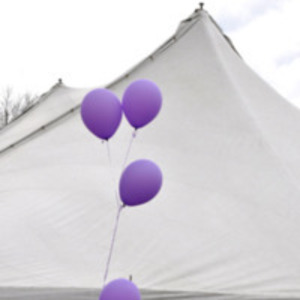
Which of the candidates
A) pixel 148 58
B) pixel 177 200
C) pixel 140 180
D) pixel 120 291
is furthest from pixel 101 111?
pixel 148 58

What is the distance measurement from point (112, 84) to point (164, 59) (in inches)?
19.7

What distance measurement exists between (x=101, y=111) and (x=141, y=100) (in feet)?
0.67

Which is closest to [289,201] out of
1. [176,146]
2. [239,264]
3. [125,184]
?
[239,264]

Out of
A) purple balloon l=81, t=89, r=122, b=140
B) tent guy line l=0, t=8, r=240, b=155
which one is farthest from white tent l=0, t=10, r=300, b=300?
purple balloon l=81, t=89, r=122, b=140

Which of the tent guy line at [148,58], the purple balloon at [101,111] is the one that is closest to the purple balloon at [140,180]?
the purple balloon at [101,111]

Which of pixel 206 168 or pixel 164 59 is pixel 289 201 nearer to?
pixel 206 168

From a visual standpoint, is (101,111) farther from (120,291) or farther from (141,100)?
(120,291)

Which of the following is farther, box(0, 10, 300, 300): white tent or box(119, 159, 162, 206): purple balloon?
box(0, 10, 300, 300): white tent

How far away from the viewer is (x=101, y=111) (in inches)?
94.3

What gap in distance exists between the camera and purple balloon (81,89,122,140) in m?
2.39

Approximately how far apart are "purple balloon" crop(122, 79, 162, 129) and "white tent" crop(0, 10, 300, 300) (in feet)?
1.87

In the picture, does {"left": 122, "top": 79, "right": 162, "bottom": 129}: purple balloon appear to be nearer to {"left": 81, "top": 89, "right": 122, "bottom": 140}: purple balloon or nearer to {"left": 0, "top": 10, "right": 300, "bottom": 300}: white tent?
{"left": 81, "top": 89, "right": 122, "bottom": 140}: purple balloon

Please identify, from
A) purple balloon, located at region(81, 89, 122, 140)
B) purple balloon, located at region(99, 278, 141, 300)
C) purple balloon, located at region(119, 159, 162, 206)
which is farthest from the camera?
purple balloon, located at region(81, 89, 122, 140)

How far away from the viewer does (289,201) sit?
9.50ft
